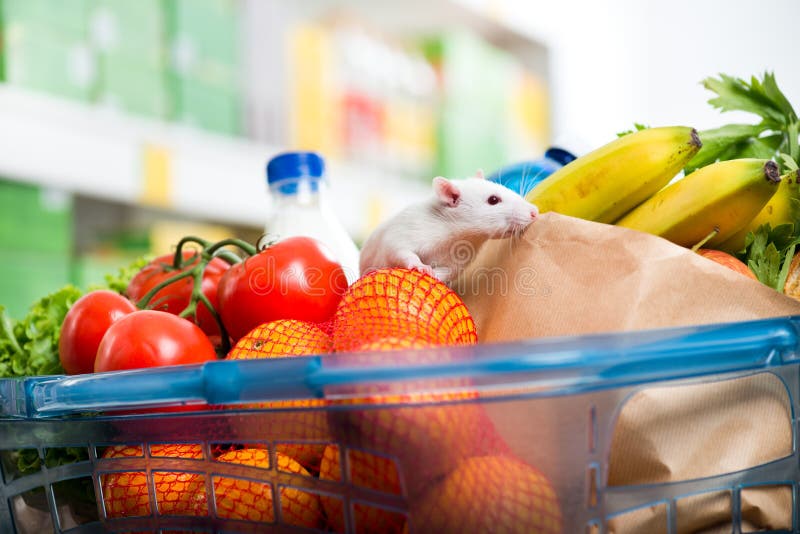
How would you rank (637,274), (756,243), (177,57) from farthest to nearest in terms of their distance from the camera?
(177,57) < (756,243) < (637,274)

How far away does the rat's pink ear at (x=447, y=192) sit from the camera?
26.3 inches

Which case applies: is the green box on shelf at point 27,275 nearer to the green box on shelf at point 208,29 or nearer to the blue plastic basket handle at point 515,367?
the green box on shelf at point 208,29

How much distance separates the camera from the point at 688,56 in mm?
3002

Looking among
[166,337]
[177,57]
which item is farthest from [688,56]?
[166,337]

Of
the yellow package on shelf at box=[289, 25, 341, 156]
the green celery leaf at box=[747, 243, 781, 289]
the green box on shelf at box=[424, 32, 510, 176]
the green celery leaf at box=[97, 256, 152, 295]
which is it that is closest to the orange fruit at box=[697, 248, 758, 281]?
the green celery leaf at box=[747, 243, 781, 289]

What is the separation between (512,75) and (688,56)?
2.83 feet

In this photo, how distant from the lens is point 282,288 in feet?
2.12

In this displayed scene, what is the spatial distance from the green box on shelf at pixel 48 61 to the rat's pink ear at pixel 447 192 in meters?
1.01

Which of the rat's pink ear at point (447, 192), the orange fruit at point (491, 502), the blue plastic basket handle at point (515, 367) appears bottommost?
the orange fruit at point (491, 502)

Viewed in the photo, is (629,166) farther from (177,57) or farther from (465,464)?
(177,57)

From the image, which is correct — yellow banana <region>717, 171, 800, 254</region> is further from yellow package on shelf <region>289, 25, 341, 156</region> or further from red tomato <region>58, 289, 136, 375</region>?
yellow package on shelf <region>289, 25, 341, 156</region>

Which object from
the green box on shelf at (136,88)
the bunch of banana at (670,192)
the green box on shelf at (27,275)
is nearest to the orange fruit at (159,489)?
the bunch of banana at (670,192)

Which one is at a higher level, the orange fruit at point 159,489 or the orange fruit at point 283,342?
the orange fruit at point 283,342

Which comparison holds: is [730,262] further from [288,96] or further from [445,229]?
[288,96]
